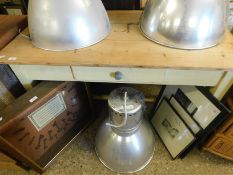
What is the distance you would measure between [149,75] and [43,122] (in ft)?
1.83

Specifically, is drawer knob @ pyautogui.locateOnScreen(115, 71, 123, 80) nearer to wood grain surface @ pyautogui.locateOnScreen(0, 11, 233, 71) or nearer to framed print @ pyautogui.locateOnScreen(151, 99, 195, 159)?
wood grain surface @ pyautogui.locateOnScreen(0, 11, 233, 71)

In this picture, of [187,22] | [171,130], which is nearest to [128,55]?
[187,22]

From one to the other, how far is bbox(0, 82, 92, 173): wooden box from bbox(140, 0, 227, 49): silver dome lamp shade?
1.68 feet

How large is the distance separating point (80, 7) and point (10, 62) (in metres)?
0.34

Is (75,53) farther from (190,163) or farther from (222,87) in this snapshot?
(190,163)

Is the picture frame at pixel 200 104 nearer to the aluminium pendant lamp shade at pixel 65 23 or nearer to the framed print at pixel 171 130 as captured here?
the framed print at pixel 171 130

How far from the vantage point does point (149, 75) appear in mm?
718

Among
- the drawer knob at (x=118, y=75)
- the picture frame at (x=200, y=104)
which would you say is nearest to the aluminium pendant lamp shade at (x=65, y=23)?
the drawer knob at (x=118, y=75)

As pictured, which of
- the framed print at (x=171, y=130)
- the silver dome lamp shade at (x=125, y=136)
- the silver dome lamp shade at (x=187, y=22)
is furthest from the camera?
the framed print at (x=171, y=130)

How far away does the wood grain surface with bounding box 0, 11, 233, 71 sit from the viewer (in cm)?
65

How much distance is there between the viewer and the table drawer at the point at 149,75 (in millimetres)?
697

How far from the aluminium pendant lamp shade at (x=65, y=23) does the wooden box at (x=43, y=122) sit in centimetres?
23

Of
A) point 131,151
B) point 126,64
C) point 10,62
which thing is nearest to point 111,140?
point 131,151

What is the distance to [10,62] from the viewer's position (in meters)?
0.69
